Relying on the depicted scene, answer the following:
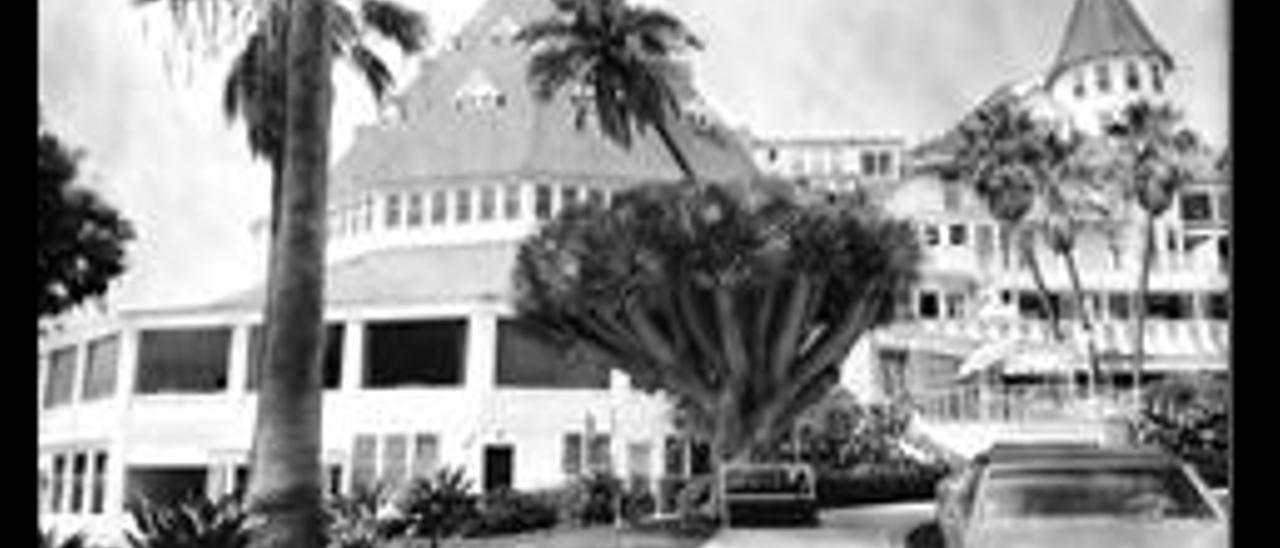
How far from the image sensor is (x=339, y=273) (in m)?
35.4

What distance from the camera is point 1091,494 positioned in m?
7.44

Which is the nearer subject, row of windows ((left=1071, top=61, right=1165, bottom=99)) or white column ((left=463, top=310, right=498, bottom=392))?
white column ((left=463, top=310, right=498, bottom=392))

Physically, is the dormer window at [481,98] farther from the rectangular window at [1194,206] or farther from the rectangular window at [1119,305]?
the rectangular window at [1194,206]

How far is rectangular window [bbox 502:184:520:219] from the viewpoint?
37.5 metres

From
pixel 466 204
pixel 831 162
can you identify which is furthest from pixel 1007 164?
pixel 466 204

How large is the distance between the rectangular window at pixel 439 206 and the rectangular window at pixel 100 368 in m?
9.47

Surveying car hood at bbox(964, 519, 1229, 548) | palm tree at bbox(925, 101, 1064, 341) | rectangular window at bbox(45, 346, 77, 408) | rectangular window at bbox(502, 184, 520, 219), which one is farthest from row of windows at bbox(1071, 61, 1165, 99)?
car hood at bbox(964, 519, 1229, 548)

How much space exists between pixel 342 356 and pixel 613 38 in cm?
998

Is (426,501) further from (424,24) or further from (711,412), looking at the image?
(424,24)

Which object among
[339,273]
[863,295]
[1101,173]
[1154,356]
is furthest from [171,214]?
[1101,173]

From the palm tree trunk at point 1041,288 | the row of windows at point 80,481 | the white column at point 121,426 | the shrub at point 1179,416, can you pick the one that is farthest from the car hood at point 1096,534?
the palm tree trunk at point 1041,288

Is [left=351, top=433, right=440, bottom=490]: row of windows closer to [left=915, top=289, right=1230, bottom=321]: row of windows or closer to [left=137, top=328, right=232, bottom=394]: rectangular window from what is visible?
[left=137, top=328, right=232, bottom=394]: rectangular window

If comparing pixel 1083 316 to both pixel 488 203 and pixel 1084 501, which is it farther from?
pixel 1084 501

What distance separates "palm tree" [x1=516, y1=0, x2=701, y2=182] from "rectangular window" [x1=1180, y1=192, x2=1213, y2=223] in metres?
18.1
